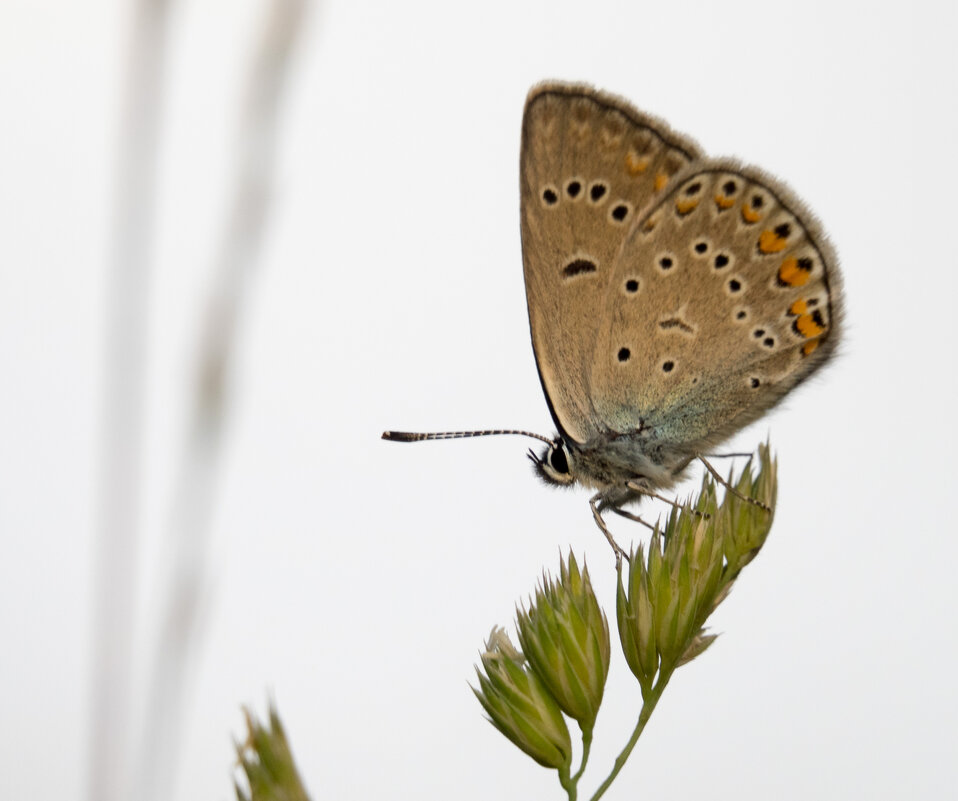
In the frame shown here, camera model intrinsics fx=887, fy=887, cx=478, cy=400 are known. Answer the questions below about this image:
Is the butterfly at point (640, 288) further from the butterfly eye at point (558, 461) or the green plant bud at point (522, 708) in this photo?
the green plant bud at point (522, 708)

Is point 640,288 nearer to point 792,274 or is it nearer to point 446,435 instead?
point 792,274

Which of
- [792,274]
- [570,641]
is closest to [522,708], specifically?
[570,641]

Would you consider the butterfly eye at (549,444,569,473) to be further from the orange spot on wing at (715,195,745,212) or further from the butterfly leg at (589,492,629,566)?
the orange spot on wing at (715,195,745,212)

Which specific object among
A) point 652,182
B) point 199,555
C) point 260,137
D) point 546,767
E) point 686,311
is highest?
point 652,182

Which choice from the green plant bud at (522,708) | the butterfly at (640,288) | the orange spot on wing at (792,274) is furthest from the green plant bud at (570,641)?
the orange spot on wing at (792,274)

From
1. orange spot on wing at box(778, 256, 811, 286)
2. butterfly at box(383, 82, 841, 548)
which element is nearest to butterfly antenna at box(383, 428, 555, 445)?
butterfly at box(383, 82, 841, 548)

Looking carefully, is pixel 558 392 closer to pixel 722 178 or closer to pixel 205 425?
pixel 722 178

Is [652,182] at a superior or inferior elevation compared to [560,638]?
superior

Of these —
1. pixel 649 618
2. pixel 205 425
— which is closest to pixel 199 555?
pixel 205 425
